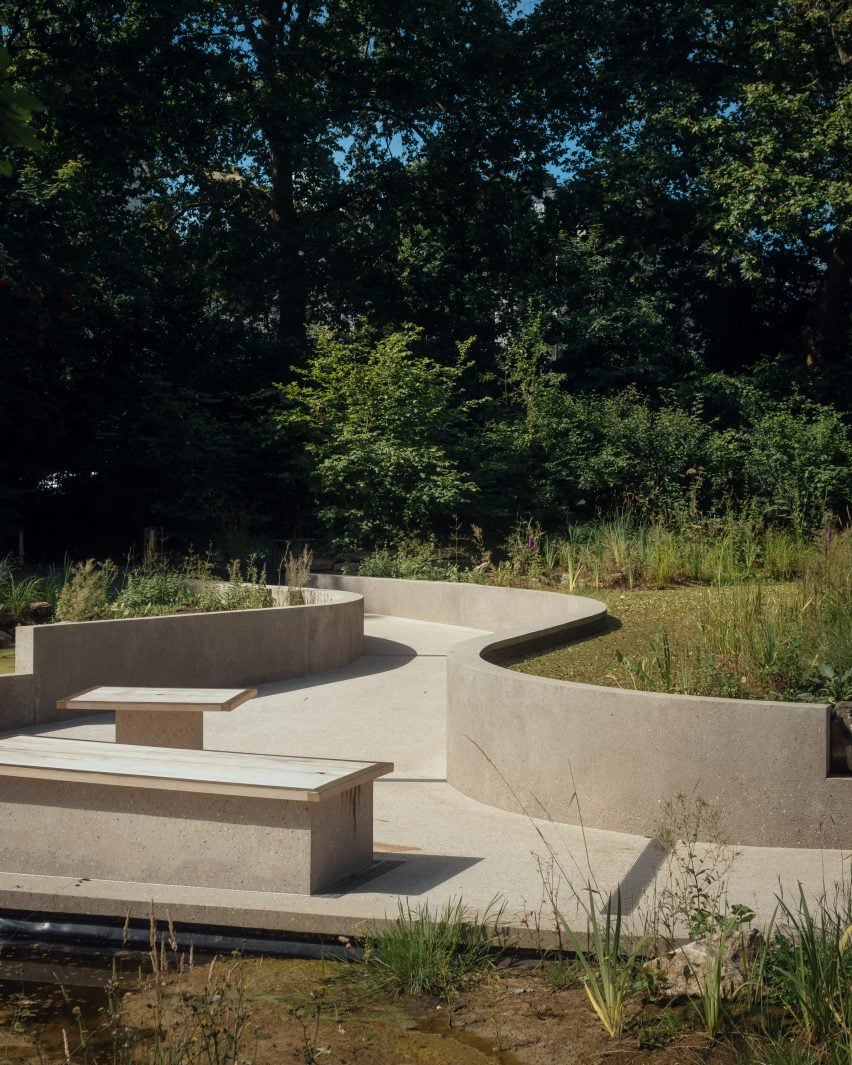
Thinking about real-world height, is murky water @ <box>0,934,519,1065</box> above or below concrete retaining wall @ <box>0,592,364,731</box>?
below

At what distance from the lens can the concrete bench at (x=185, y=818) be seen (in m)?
4.10

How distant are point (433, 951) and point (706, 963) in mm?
861

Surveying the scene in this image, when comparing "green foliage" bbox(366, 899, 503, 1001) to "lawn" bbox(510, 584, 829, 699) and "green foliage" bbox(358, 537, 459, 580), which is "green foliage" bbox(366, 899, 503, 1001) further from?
"green foliage" bbox(358, 537, 459, 580)

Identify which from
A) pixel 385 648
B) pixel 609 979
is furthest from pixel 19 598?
pixel 609 979

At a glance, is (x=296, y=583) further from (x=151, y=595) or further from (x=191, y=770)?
(x=191, y=770)

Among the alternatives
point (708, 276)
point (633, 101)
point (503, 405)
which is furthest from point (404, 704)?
point (633, 101)

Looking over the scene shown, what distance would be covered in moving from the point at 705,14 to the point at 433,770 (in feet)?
63.1

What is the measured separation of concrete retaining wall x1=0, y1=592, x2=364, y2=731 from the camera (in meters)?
7.45

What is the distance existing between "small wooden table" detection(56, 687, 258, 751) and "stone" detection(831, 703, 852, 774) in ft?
9.03

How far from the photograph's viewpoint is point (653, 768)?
16.8 feet

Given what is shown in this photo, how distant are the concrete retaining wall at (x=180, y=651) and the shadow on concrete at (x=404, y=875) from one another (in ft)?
12.2

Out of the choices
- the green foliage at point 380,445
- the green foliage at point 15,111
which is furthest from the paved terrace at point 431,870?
the green foliage at point 380,445

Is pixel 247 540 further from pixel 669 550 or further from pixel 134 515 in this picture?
pixel 669 550

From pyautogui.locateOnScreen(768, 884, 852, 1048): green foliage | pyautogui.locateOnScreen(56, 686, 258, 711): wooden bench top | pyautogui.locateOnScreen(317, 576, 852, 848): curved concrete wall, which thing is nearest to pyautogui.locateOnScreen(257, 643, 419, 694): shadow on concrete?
pyautogui.locateOnScreen(56, 686, 258, 711): wooden bench top
